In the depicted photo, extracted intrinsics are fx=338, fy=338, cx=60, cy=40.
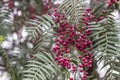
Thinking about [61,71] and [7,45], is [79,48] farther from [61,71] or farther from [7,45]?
[7,45]

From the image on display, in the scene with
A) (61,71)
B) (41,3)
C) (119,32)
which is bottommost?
(61,71)

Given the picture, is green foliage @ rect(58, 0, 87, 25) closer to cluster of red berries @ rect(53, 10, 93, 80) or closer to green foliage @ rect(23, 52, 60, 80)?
cluster of red berries @ rect(53, 10, 93, 80)

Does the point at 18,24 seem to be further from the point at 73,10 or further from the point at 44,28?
the point at 73,10

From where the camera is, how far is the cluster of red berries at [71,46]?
1211mm

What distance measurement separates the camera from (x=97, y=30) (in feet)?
4.18

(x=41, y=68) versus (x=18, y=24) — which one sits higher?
(x=18, y=24)

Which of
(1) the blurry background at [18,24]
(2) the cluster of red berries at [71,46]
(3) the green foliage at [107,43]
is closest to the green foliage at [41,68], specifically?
(2) the cluster of red berries at [71,46]

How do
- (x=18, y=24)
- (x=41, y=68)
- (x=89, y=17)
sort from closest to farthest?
(x=41, y=68) → (x=89, y=17) → (x=18, y=24)

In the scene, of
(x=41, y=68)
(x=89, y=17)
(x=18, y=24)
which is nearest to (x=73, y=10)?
(x=89, y=17)

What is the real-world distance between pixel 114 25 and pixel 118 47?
9 centimetres

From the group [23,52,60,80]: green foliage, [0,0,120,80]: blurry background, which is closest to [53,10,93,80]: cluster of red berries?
[23,52,60,80]: green foliage

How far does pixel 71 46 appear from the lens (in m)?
1.29

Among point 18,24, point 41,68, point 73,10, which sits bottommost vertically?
point 41,68

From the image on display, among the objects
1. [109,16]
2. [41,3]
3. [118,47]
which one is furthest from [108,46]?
[41,3]
